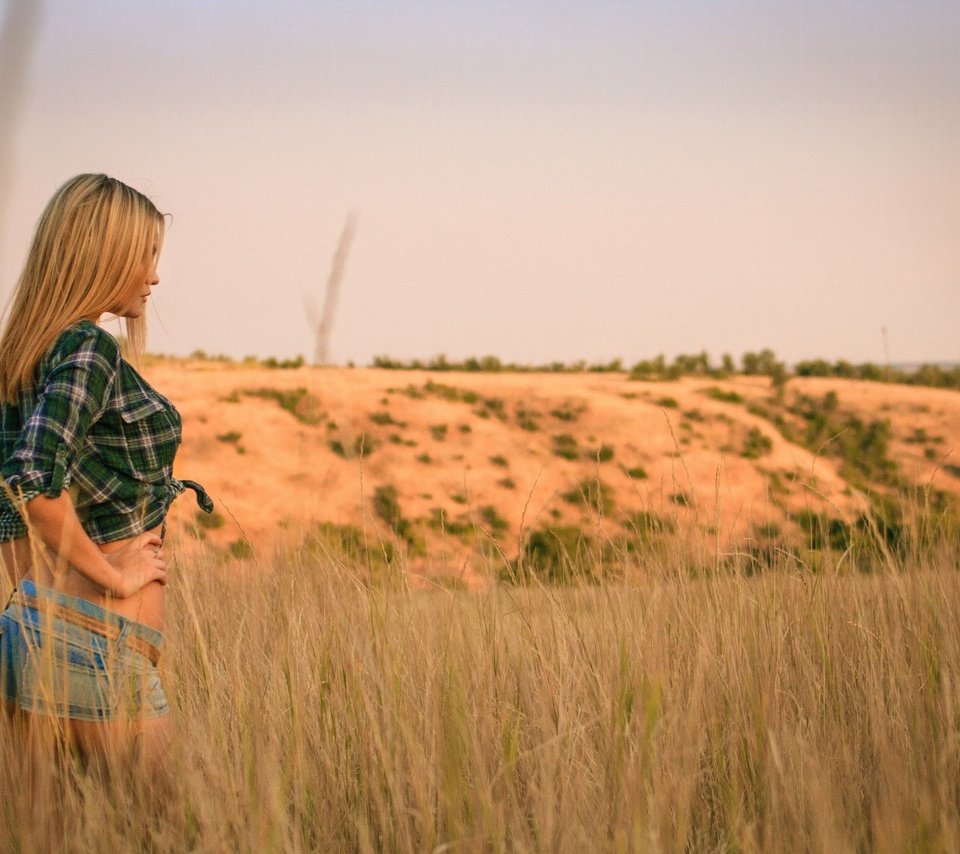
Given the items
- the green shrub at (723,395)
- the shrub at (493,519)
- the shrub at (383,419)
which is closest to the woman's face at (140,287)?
the shrub at (493,519)

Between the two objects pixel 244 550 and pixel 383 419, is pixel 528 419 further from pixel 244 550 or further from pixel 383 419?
pixel 244 550

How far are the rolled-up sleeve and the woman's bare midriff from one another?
8.3 inches

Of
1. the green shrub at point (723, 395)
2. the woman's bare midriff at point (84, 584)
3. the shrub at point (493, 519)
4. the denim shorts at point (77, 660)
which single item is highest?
the green shrub at point (723, 395)

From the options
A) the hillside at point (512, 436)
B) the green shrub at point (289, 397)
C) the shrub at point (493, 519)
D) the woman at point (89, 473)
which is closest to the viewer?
the woman at point (89, 473)

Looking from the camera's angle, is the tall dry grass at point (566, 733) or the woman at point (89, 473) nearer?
the tall dry grass at point (566, 733)

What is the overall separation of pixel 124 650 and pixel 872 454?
21514mm

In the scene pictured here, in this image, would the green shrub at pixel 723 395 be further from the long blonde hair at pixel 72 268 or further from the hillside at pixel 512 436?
the long blonde hair at pixel 72 268

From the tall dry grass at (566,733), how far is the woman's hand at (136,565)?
0.38 feet

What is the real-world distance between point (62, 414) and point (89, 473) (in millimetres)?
212

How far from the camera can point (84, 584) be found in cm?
224

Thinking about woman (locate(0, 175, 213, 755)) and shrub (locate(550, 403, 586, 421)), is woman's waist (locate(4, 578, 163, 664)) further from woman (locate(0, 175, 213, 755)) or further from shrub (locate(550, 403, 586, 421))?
shrub (locate(550, 403, 586, 421))

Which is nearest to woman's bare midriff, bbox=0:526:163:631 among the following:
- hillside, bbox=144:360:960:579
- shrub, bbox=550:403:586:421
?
hillside, bbox=144:360:960:579

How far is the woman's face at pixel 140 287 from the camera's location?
2346mm

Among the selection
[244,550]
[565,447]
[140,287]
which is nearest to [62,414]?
[140,287]
